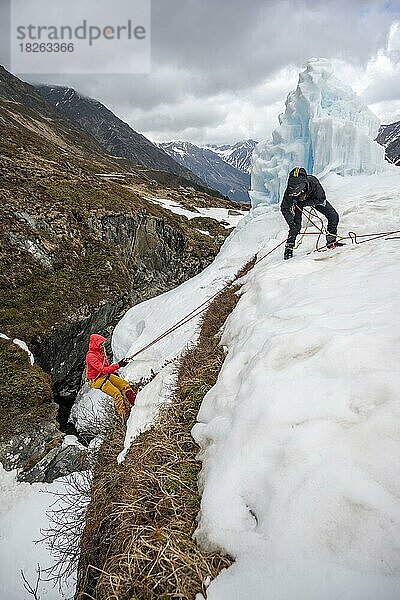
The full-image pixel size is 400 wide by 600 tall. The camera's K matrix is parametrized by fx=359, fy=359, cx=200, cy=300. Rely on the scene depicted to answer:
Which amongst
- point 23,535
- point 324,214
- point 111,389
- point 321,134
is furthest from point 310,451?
point 321,134

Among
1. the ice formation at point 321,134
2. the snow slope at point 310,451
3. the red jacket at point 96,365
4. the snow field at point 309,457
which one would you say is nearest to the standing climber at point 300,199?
the snow slope at point 310,451

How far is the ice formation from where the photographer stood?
19.5 m

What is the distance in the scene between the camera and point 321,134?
A: 1986 cm

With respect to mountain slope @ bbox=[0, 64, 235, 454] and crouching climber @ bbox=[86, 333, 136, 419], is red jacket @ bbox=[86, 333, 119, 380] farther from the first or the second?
mountain slope @ bbox=[0, 64, 235, 454]

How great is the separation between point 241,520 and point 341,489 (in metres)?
1.06

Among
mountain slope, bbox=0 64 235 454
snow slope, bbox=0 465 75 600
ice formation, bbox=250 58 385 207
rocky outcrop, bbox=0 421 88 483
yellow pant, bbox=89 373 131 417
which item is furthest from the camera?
mountain slope, bbox=0 64 235 454

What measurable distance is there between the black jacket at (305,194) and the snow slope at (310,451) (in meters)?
3.93

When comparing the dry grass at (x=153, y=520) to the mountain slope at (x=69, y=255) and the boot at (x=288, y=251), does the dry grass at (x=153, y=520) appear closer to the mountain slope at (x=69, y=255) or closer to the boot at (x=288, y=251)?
the boot at (x=288, y=251)

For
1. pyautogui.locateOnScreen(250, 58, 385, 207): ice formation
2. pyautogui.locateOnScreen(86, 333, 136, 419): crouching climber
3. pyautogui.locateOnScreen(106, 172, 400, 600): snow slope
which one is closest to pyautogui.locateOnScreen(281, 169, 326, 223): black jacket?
pyautogui.locateOnScreen(106, 172, 400, 600): snow slope

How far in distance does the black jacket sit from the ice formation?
10.9 metres

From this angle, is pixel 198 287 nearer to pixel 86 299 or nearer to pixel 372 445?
pixel 86 299

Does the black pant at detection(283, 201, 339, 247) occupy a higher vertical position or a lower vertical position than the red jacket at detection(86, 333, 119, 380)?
higher

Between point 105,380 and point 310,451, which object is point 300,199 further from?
point 310,451

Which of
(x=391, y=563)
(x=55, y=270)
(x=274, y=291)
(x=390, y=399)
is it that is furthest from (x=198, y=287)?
(x=391, y=563)
